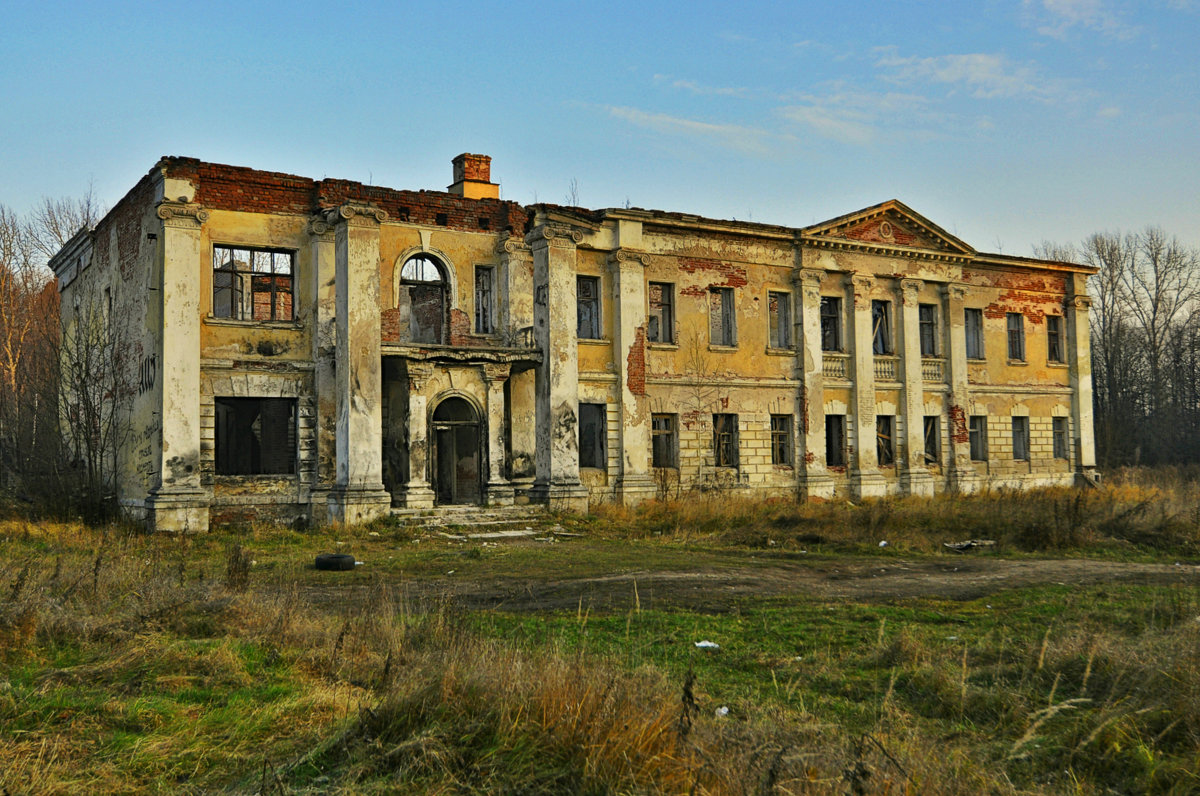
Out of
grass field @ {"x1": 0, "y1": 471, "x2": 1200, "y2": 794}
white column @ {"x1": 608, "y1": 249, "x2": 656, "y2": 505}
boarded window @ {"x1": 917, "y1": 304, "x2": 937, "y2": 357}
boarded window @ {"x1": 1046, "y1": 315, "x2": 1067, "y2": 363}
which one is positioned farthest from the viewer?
boarded window @ {"x1": 1046, "y1": 315, "x2": 1067, "y2": 363}

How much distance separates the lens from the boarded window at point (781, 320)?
25516 millimetres

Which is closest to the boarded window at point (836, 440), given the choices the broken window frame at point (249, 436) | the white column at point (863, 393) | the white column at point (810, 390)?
the white column at point (863, 393)

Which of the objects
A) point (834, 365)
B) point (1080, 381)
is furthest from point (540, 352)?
point (1080, 381)

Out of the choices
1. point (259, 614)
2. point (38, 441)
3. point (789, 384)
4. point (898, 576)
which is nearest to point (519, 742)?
point (259, 614)

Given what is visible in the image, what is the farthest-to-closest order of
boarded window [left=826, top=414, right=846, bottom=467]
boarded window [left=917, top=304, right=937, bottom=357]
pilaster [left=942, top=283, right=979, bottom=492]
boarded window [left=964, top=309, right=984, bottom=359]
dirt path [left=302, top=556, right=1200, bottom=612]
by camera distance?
boarded window [left=964, top=309, right=984, bottom=359]
boarded window [left=917, top=304, right=937, bottom=357]
pilaster [left=942, top=283, right=979, bottom=492]
boarded window [left=826, top=414, right=846, bottom=467]
dirt path [left=302, top=556, right=1200, bottom=612]

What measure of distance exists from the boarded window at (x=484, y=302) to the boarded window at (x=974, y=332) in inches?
603

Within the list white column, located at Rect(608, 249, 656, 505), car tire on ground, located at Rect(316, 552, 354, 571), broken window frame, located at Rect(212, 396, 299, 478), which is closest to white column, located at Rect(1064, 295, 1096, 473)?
white column, located at Rect(608, 249, 656, 505)

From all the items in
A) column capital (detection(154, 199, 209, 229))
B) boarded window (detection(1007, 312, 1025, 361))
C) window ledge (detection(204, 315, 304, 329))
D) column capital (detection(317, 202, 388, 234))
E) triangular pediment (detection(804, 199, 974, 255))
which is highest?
triangular pediment (detection(804, 199, 974, 255))

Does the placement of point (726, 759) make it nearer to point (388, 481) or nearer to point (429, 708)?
point (429, 708)

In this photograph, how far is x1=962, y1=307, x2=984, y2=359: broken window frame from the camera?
1144 inches

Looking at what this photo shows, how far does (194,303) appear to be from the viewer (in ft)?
59.9

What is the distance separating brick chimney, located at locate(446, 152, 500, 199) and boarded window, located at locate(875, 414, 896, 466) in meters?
12.3

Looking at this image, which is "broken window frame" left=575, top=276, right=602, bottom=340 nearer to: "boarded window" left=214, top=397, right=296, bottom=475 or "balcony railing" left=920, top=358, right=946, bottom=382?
"boarded window" left=214, top=397, right=296, bottom=475

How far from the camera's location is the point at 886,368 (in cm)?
2714
